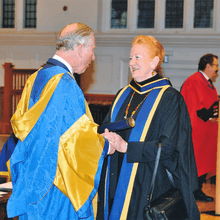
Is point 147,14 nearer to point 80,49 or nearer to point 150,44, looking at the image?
point 150,44

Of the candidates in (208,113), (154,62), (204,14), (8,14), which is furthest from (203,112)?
(8,14)

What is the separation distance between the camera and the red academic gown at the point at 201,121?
182 inches


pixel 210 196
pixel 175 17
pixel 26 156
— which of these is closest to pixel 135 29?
pixel 175 17

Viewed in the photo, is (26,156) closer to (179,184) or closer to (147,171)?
(147,171)

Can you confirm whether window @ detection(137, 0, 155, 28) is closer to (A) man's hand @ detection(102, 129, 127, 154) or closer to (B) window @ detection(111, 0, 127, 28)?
(B) window @ detection(111, 0, 127, 28)

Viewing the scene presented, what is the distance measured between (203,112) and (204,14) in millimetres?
5008

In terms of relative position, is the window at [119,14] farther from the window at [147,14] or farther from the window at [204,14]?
the window at [204,14]

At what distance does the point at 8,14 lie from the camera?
34.1 ft

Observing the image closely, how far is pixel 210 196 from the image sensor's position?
477 centimetres

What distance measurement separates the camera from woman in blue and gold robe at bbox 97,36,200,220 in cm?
203

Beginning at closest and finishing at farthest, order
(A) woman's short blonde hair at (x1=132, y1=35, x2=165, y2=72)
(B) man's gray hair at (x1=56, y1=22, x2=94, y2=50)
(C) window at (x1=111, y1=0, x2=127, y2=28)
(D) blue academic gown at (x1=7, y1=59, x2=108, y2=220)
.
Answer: (D) blue academic gown at (x1=7, y1=59, x2=108, y2=220), (B) man's gray hair at (x1=56, y1=22, x2=94, y2=50), (A) woman's short blonde hair at (x1=132, y1=35, x2=165, y2=72), (C) window at (x1=111, y1=0, x2=127, y2=28)

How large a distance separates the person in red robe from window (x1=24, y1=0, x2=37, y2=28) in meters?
6.81

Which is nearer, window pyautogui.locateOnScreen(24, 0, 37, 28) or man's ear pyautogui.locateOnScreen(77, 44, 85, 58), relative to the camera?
man's ear pyautogui.locateOnScreen(77, 44, 85, 58)

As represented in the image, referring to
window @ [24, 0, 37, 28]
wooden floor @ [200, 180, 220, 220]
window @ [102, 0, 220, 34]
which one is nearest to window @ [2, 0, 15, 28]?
window @ [24, 0, 37, 28]
